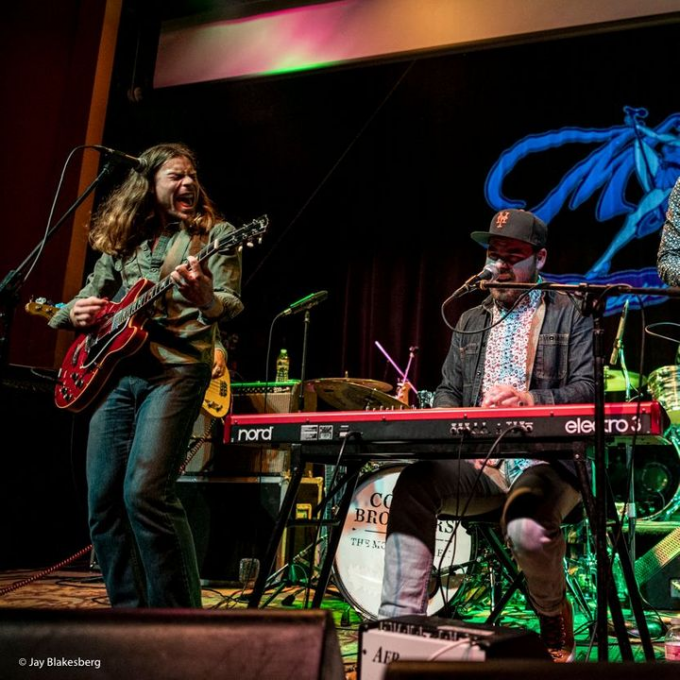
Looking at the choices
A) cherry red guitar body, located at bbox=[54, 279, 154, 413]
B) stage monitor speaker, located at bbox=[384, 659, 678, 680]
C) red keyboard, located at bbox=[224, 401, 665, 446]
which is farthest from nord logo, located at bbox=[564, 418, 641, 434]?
cherry red guitar body, located at bbox=[54, 279, 154, 413]

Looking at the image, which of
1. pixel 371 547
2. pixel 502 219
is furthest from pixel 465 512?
pixel 371 547

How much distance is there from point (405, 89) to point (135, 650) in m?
6.15

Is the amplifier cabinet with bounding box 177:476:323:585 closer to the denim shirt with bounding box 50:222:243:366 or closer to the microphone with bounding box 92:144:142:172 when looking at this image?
the denim shirt with bounding box 50:222:243:366

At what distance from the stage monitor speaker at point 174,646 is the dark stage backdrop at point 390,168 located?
559 cm

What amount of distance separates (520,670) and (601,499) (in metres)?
0.94

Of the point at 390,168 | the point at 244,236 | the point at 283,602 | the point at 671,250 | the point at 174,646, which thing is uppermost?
the point at 390,168

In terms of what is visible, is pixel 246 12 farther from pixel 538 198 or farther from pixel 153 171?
pixel 153 171

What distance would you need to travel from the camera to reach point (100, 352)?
2.83 m

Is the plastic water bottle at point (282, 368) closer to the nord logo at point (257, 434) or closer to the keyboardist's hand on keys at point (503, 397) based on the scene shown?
the nord logo at point (257, 434)

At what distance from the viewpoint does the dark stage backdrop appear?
21.3ft

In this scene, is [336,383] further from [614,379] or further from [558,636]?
[558,636]

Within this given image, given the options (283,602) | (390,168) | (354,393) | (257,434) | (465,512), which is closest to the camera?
(257,434)

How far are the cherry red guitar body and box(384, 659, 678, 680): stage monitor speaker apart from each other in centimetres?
181

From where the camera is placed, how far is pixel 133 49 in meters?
6.94
